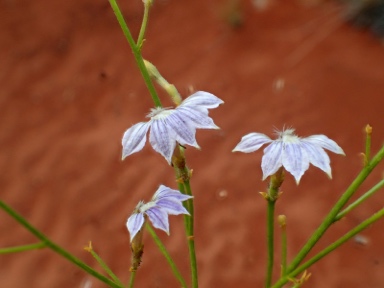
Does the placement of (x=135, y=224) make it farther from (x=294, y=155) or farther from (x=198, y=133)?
(x=198, y=133)

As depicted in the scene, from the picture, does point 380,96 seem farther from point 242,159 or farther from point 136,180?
point 136,180

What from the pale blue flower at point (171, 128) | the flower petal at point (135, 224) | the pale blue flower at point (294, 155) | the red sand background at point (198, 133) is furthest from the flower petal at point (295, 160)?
the red sand background at point (198, 133)

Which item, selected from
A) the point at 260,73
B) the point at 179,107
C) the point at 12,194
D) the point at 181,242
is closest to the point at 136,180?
the point at 181,242

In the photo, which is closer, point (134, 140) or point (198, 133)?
point (134, 140)

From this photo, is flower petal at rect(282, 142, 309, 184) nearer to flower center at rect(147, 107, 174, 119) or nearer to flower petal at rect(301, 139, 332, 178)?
flower petal at rect(301, 139, 332, 178)

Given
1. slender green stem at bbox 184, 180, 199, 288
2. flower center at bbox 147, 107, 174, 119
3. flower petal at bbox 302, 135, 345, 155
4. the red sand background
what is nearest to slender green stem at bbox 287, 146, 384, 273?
flower petal at bbox 302, 135, 345, 155

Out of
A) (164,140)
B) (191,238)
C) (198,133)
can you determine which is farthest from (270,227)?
(198,133)
